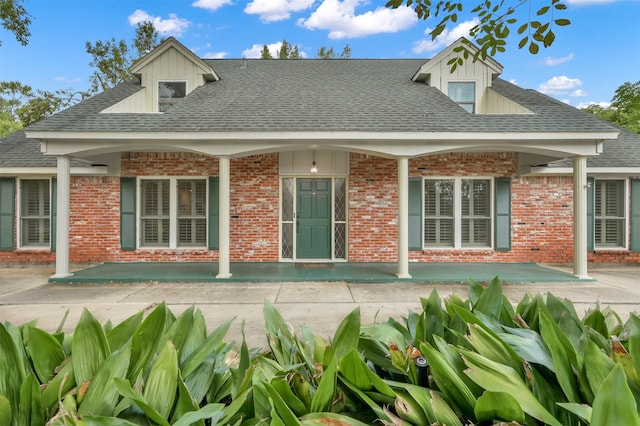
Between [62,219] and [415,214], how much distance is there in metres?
7.90

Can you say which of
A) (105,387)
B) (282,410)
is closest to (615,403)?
(282,410)

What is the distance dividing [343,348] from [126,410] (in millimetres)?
722

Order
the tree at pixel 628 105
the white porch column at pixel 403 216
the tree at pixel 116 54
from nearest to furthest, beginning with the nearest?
the white porch column at pixel 403 216, the tree at pixel 628 105, the tree at pixel 116 54

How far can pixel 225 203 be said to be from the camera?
21.8 ft

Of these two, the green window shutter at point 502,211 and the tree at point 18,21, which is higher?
the tree at point 18,21

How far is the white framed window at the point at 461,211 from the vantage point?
27.5 feet

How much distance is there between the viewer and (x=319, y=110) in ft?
23.7

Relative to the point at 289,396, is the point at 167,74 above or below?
above

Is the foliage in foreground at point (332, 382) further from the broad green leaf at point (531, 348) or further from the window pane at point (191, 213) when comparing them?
the window pane at point (191, 213)

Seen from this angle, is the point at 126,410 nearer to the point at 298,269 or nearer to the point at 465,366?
the point at 465,366

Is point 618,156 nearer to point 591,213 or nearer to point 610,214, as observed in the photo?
point 610,214

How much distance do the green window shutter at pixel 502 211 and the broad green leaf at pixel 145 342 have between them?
8.73 metres

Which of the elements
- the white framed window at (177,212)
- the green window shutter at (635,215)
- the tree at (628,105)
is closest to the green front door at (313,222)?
the white framed window at (177,212)

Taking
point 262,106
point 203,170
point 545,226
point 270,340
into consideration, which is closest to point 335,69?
point 262,106
